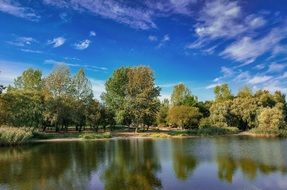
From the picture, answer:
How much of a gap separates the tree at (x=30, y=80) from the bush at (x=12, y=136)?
33673 millimetres

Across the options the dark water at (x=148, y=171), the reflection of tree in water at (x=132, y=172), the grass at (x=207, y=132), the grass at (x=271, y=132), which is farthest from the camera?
the grass at (x=207, y=132)

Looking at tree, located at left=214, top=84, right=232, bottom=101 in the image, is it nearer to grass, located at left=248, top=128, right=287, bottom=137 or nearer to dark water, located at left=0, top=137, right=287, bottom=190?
grass, located at left=248, top=128, right=287, bottom=137

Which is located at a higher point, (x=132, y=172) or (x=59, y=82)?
(x=59, y=82)

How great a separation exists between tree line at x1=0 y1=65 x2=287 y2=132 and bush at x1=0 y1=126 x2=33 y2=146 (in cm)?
1138

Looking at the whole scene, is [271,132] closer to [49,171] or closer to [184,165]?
[184,165]

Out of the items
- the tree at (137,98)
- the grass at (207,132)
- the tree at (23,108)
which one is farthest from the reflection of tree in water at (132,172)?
the tree at (137,98)

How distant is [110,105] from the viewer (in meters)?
84.4

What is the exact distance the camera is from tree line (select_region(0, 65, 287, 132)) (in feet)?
219

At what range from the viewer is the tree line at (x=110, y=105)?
66819mm

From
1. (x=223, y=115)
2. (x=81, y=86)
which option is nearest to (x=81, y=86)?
(x=81, y=86)

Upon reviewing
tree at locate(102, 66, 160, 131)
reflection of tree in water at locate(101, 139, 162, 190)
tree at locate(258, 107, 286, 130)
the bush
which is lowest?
reflection of tree in water at locate(101, 139, 162, 190)

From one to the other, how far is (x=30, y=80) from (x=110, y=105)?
21200 millimetres

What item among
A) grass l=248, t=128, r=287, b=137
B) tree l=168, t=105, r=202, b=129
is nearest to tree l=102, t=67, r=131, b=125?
tree l=168, t=105, r=202, b=129

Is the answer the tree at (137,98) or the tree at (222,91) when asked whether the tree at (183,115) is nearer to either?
the tree at (137,98)
